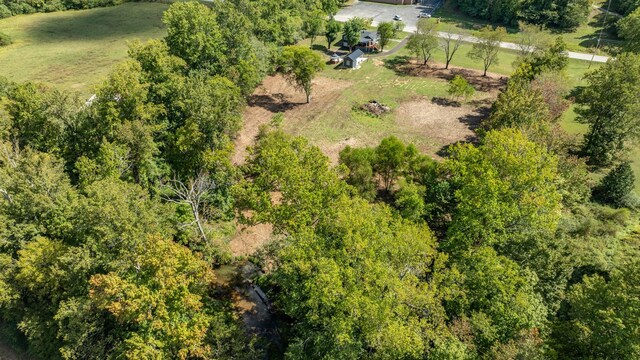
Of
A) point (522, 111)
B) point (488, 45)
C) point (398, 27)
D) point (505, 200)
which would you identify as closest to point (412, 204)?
point (505, 200)

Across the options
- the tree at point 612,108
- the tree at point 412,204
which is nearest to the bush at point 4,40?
the tree at point 412,204

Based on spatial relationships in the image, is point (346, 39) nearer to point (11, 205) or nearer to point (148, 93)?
point (148, 93)

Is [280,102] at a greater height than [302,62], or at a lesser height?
lesser

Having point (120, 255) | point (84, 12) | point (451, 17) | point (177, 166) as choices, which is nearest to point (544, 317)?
point (120, 255)

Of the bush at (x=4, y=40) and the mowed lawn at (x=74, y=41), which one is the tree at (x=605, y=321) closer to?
the mowed lawn at (x=74, y=41)

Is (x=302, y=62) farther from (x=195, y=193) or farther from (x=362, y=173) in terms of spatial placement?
(x=195, y=193)

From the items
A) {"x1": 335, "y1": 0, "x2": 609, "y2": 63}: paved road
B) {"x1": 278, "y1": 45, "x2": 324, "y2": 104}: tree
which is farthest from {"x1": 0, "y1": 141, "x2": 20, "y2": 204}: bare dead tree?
{"x1": 335, "y1": 0, "x2": 609, "y2": 63}: paved road
